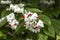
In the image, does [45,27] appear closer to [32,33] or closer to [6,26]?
[32,33]

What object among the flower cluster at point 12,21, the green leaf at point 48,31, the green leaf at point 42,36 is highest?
the flower cluster at point 12,21

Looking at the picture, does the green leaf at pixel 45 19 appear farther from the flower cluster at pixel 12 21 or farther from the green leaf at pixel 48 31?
the flower cluster at pixel 12 21

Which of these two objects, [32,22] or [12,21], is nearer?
[32,22]

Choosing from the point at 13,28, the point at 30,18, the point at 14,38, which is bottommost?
the point at 14,38

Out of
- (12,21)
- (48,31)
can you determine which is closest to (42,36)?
(48,31)

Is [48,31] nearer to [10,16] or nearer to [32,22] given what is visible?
[32,22]

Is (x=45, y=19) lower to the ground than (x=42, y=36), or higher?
higher

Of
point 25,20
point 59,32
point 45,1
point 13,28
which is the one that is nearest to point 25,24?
point 25,20

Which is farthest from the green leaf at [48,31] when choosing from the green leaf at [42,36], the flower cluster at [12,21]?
the flower cluster at [12,21]
